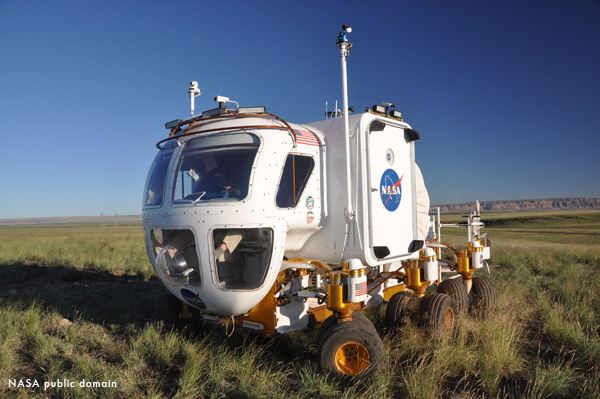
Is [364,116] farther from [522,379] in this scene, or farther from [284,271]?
[522,379]

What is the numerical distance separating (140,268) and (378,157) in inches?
414

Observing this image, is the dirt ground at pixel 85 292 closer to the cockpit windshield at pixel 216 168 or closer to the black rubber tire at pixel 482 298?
the cockpit windshield at pixel 216 168

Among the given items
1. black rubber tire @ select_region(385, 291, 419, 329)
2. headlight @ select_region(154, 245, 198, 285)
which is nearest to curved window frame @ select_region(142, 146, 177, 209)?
headlight @ select_region(154, 245, 198, 285)

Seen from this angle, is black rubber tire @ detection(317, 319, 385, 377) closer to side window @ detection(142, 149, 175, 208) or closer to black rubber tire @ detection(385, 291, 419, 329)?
black rubber tire @ detection(385, 291, 419, 329)

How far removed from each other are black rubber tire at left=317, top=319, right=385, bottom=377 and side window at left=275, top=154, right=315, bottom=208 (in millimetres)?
1615

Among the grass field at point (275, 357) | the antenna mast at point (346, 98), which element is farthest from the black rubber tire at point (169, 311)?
the antenna mast at point (346, 98)

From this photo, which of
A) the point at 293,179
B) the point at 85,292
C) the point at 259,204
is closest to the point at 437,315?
the point at 293,179

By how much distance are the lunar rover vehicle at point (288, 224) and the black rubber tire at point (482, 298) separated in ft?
4.89

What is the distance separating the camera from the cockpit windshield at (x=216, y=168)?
532 cm

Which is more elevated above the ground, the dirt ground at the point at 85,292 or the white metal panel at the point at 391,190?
the white metal panel at the point at 391,190

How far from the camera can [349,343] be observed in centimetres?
505

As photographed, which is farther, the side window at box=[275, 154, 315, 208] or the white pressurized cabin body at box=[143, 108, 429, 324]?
the side window at box=[275, 154, 315, 208]

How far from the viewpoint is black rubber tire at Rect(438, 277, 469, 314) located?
7.40 metres

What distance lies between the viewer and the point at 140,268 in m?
14.1
